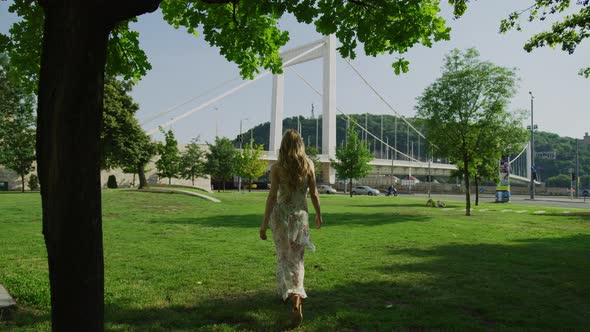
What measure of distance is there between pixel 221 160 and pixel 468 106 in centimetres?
3199

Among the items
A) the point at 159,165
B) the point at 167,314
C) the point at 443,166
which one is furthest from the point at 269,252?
the point at 443,166

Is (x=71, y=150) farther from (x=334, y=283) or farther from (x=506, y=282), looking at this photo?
(x=506, y=282)

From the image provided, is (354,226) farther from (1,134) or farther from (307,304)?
(1,134)

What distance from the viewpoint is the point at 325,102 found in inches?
2489

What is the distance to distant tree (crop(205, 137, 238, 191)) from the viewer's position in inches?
1933

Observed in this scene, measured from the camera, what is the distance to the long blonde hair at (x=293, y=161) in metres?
4.70

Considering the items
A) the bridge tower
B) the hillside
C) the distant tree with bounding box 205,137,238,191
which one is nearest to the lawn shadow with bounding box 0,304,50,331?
the distant tree with bounding box 205,137,238,191

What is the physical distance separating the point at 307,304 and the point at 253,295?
2.21 feet

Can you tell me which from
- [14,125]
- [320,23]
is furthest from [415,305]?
[14,125]

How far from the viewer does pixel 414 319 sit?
439 centimetres

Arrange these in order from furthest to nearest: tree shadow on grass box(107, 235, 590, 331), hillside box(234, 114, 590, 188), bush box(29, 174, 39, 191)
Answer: hillside box(234, 114, 590, 188), bush box(29, 174, 39, 191), tree shadow on grass box(107, 235, 590, 331)

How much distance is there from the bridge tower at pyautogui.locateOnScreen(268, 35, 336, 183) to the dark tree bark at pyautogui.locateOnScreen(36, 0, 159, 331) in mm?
57203

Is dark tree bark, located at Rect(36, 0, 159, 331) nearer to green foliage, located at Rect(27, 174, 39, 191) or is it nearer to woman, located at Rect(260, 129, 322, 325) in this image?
woman, located at Rect(260, 129, 322, 325)

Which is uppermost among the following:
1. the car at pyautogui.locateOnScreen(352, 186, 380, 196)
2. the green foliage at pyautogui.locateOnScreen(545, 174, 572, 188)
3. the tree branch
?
the tree branch
